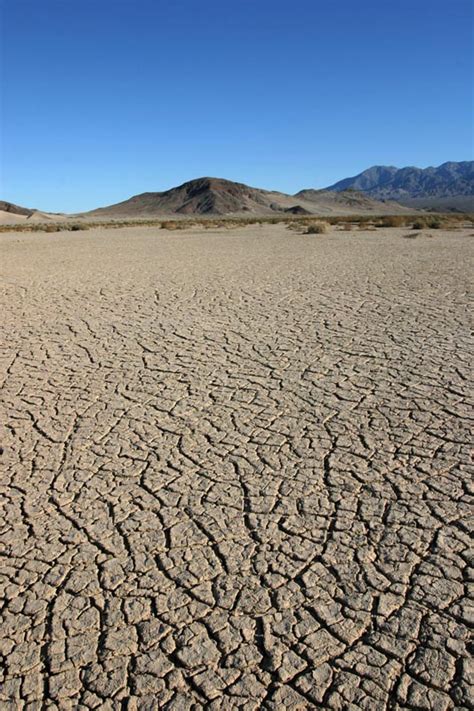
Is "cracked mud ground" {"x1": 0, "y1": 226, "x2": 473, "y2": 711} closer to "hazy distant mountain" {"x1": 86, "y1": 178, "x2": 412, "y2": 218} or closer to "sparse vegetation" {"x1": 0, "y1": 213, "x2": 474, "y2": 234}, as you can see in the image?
"sparse vegetation" {"x1": 0, "y1": 213, "x2": 474, "y2": 234}

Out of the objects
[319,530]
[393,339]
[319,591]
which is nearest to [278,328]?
[393,339]

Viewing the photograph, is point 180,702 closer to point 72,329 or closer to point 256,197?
point 72,329

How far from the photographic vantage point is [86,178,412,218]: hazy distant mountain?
339ft

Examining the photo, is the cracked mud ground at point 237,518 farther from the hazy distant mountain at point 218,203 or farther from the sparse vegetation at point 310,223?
the hazy distant mountain at point 218,203

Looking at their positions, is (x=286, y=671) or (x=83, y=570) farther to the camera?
(x=83, y=570)

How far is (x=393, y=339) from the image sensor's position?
5.58 meters

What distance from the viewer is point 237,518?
2783 mm

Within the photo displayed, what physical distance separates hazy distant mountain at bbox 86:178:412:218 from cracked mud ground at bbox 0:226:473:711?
9245 centimetres

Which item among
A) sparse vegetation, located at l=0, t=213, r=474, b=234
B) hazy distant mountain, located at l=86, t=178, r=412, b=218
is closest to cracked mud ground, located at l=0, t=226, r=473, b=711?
sparse vegetation, located at l=0, t=213, r=474, b=234

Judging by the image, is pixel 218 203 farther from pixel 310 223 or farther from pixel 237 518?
pixel 237 518

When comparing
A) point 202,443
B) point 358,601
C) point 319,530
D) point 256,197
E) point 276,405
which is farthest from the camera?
point 256,197

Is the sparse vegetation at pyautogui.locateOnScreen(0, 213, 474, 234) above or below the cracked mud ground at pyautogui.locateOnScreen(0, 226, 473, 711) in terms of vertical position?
below

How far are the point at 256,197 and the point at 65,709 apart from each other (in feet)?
383

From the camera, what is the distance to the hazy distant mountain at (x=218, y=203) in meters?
A: 103
